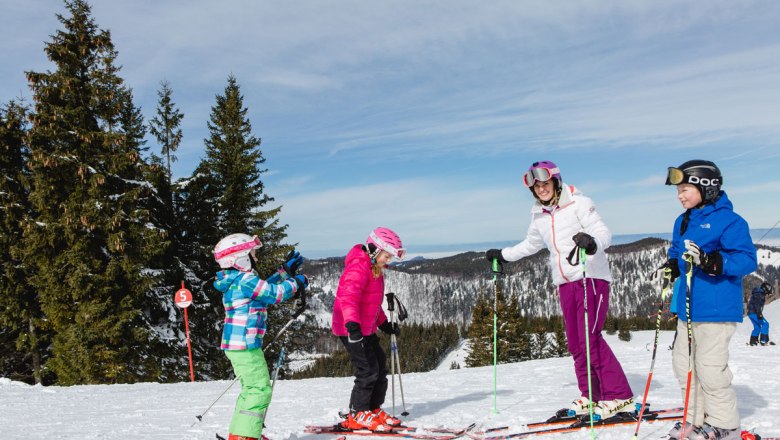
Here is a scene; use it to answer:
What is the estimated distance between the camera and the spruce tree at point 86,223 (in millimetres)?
18984

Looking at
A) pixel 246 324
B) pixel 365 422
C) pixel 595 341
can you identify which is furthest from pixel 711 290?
pixel 246 324

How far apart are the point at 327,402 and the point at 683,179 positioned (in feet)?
19.3

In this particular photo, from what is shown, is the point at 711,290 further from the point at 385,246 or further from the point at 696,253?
the point at 385,246

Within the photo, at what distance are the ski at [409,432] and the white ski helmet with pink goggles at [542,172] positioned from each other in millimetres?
2547

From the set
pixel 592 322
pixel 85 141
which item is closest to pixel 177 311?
pixel 85 141

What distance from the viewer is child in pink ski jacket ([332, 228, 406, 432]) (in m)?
5.68

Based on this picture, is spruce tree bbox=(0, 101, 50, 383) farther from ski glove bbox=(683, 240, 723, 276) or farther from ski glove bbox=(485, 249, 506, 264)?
ski glove bbox=(683, 240, 723, 276)

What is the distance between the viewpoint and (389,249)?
583 cm

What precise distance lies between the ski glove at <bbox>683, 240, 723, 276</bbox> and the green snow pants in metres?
3.64

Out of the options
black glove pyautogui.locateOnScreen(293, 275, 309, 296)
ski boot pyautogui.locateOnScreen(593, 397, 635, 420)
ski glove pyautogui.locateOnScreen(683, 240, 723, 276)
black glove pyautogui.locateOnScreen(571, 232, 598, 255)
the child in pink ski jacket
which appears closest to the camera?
ski glove pyautogui.locateOnScreen(683, 240, 723, 276)

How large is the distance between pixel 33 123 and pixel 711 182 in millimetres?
21130

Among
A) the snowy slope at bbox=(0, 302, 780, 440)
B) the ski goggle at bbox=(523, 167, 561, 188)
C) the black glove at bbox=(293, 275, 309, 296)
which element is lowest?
the snowy slope at bbox=(0, 302, 780, 440)

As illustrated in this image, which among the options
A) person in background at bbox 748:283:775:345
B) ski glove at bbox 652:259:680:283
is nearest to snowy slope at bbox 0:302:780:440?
ski glove at bbox 652:259:680:283

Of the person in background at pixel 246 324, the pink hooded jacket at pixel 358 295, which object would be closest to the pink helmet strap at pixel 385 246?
the pink hooded jacket at pixel 358 295
